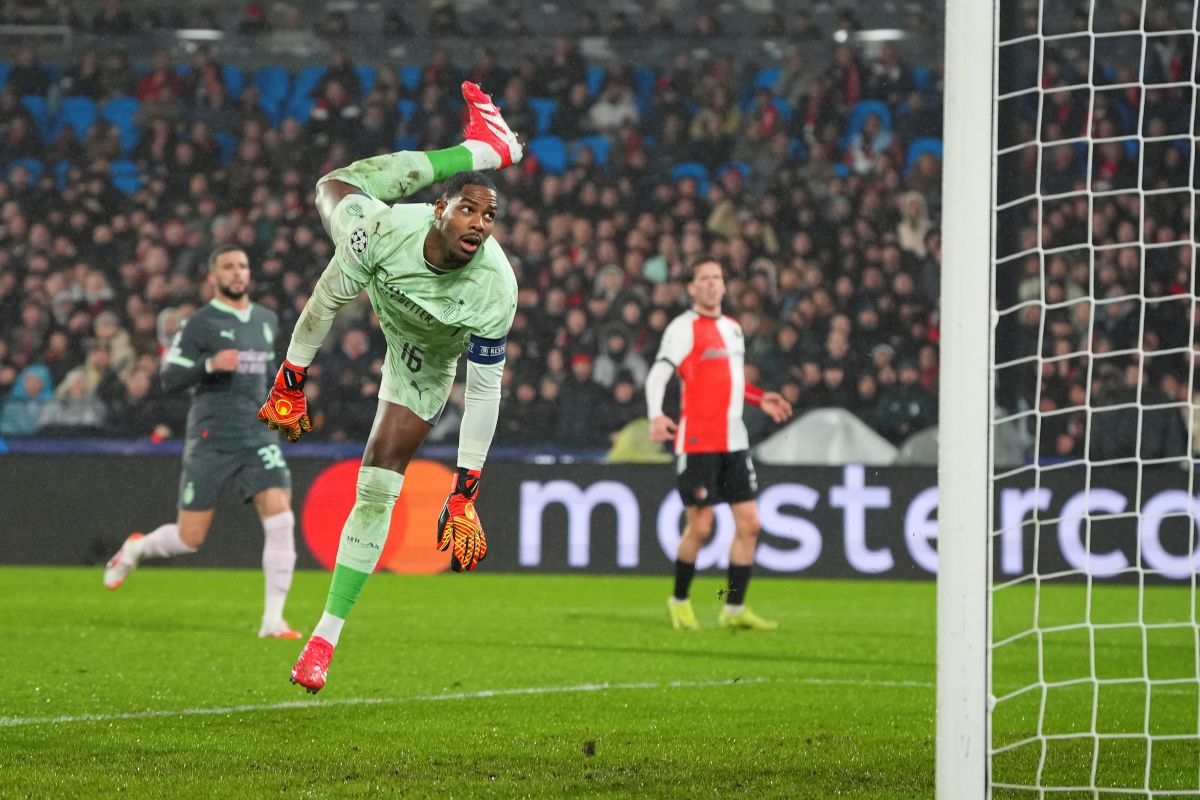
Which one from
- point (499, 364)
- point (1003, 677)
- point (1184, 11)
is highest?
point (1184, 11)

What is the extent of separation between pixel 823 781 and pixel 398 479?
1.96m

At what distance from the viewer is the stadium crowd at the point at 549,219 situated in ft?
44.1

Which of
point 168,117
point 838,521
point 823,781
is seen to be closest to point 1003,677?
point 823,781

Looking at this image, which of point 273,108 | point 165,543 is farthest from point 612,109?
point 165,543

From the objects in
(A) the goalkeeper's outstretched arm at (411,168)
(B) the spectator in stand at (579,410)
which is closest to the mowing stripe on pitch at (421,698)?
(A) the goalkeeper's outstretched arm at (411,168)

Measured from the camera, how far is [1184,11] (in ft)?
51.5

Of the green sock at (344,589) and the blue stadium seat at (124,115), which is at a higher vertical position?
the blue stadium seat at (124,115)

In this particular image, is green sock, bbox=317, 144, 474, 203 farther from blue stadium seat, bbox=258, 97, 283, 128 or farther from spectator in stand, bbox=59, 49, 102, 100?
spectator in stand, bbox=59, 49, 102, 100

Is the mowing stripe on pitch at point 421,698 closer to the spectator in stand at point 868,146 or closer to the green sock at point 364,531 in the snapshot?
the green sock at point 364,531

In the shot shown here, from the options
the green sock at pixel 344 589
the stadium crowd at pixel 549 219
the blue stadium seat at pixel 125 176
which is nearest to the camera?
the green sock at pixel 344 589

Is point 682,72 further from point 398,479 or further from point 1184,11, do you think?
point 398,479

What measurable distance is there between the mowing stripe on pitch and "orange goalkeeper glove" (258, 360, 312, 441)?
48.6 inches

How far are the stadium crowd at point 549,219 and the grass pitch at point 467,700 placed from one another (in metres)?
3.10

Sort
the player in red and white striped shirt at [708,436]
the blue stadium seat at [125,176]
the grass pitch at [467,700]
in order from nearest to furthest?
the grass pitch at [467,700] < the player in red and white striped shirt at [708,436] < the blue stadium seat at [125,176]
